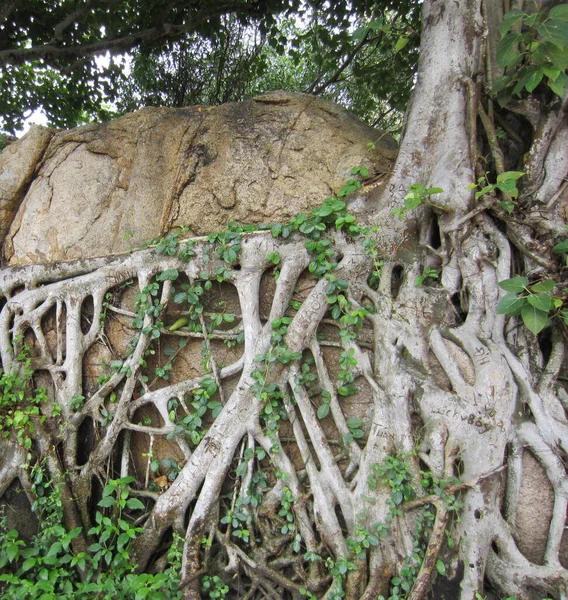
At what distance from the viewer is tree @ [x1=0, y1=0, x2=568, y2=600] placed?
2.55 metres

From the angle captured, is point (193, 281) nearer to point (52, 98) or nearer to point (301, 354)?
point (301, 354)

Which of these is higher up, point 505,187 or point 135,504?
point 505,187

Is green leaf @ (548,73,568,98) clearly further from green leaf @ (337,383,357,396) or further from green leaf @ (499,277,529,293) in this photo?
green leaf @ (337,383,357,396)

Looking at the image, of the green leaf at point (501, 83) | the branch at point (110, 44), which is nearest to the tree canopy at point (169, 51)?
the branch at point (110, 44)

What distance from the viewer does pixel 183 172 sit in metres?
3.83

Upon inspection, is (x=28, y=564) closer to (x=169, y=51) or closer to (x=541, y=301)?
(x=541, y=301)

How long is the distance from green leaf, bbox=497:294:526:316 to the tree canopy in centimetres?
372

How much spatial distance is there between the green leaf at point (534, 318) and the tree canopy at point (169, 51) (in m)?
3.79

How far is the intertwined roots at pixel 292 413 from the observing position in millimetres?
2557

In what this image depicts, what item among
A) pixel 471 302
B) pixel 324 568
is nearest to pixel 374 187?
pixel 471 302

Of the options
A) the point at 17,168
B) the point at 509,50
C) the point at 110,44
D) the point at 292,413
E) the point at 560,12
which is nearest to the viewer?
the point at 560,12

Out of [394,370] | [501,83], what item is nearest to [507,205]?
[501,83]

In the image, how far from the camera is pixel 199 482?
9.09 feet

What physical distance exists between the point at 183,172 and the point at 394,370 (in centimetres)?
232
